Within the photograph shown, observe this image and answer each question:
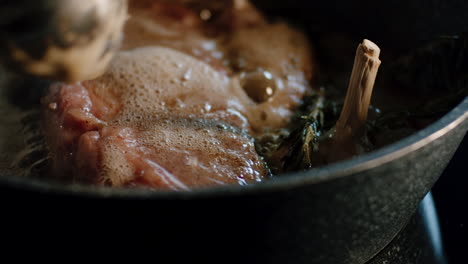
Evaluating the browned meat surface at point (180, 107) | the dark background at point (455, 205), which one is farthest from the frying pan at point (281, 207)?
the dark background at point (455, 205)

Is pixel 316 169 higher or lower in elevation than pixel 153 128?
higher

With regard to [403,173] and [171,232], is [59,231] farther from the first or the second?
[403,173]

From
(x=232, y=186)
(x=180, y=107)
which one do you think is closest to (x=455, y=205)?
(x=180, y=107)

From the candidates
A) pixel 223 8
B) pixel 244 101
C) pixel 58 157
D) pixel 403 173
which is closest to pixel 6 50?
pixel 58 157

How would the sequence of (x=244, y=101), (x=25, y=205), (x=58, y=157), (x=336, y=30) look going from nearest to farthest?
(x=25, y=205), (x=58, y=157), (x=244, y=101), (x=336, y=30)

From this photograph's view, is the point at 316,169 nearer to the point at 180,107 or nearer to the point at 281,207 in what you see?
the point at 281,207

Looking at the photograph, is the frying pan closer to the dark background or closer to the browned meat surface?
the browned meat surface
